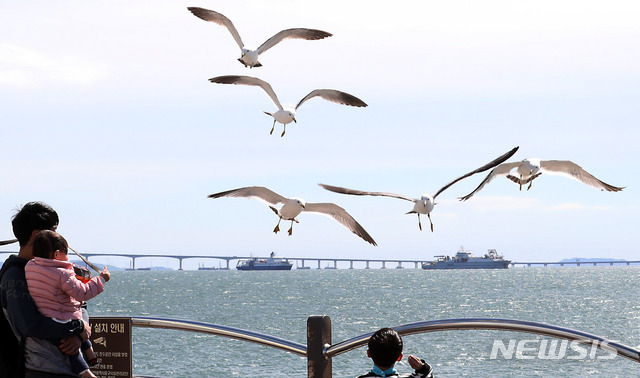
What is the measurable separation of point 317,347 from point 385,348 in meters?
1.46

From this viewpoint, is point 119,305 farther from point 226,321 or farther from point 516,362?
point 516,362

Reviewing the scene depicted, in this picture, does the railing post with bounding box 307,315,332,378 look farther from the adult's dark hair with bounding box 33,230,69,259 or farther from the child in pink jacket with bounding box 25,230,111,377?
the adult's dark hair with bounding box 33,230,69,259

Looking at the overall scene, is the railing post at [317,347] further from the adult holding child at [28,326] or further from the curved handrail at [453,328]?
the adult holding child at [28,326]

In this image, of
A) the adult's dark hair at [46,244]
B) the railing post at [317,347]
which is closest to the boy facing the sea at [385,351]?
the railing post at [317,347]

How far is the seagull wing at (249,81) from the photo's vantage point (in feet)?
48.4

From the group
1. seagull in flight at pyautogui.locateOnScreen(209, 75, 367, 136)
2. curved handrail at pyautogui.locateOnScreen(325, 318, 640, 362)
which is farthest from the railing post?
seagull in flight at pyautogui.locateOnScreen(209, 75, 367, 136)

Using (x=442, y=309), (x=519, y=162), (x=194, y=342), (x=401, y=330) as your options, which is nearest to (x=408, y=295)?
(x=442, y=309)

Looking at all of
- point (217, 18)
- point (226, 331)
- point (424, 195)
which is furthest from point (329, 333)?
point (217, 18)

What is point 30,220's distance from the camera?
425 cm

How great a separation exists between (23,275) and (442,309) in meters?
→ 72.7

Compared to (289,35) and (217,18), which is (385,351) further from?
(217,18)

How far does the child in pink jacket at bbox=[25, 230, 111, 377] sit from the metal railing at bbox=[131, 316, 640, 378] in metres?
1.36

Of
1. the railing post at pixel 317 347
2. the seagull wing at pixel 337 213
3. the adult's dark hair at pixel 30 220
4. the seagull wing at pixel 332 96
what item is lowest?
the railing post at pixel 317 347

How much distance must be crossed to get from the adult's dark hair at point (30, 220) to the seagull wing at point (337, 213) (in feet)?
29.9
